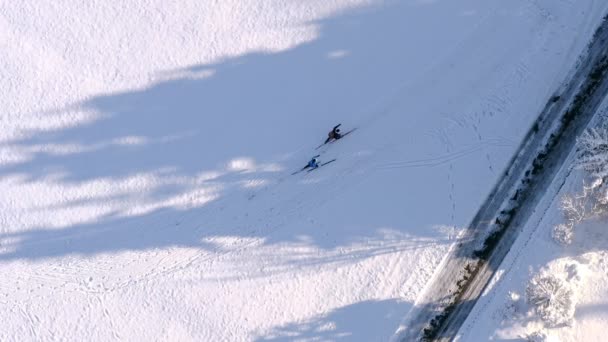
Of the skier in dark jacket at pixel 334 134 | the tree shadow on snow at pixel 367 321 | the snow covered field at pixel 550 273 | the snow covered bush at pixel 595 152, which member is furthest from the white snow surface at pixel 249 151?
the snow covered field at pixel 550 273

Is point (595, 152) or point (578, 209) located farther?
point (578, 209)

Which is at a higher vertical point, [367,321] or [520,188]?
[520,188]

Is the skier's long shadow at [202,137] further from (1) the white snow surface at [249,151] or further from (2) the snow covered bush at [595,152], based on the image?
(2) the snow covered bush at [595,152]

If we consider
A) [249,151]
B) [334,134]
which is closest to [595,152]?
[334,134]

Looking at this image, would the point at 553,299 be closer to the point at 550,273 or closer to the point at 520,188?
the point at 550,273

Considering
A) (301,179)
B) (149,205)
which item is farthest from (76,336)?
(301,179)

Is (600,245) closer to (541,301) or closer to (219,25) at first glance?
(541,301)

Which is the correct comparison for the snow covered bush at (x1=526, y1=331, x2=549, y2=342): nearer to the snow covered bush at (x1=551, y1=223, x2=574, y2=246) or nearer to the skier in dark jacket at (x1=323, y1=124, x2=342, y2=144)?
the snow covered bush at (x1=551, y1=223, x2=574, y2=246)
